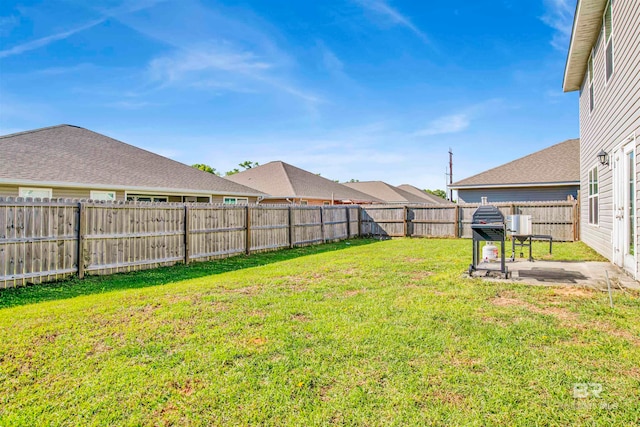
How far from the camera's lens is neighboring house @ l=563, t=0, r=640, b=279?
18.9ft

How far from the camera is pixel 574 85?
11.6 meters

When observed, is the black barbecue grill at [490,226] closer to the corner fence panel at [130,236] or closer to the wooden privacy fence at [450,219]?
the corner fence panel at [130,236]

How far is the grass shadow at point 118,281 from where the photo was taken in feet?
17.9

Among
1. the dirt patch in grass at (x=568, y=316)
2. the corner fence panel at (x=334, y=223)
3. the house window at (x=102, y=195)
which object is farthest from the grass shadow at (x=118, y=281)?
the house window at (x=102, y=195)

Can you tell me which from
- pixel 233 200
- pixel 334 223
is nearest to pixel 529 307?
pixel 334 223

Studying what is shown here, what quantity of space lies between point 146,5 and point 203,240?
23.4ft

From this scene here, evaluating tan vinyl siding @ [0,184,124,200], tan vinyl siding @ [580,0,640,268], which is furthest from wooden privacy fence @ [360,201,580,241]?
tan vinyl siding @ [0,184,124,200]

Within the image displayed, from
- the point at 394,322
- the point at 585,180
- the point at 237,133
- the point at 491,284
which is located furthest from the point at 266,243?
the point at 237,133

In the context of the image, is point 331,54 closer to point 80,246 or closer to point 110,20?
point 110,20

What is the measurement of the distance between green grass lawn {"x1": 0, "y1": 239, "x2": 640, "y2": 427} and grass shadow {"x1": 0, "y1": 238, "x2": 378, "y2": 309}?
0.28ft

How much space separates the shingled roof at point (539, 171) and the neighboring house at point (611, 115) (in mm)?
7040

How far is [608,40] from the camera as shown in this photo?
24.1 feet

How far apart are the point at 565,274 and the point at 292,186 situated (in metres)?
17.1

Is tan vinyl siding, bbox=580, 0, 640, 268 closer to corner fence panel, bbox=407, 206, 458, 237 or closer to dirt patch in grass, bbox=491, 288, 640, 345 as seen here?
dirt patch in grass, bbox=491, 288, 640, 345
